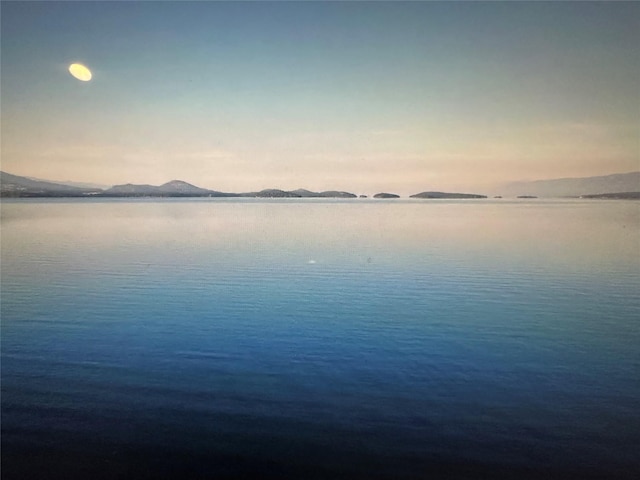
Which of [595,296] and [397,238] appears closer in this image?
[595,296]

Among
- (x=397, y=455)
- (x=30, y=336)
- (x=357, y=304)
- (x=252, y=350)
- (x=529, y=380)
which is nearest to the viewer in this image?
(x=397, y=455)

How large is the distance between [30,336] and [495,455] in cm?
1368

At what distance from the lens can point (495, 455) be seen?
8375mm

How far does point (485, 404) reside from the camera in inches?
404

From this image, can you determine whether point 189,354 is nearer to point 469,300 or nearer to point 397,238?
point 469,300

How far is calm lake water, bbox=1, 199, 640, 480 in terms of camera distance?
8297 mm

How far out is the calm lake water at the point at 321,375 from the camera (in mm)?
8297

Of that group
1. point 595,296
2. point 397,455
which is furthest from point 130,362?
point 595,296

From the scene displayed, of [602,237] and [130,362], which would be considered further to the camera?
[602,237]

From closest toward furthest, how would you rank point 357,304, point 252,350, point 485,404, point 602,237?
point 485,404 < point 252,350 < point 357,304 < point 602,237

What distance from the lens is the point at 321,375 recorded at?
11.7 m

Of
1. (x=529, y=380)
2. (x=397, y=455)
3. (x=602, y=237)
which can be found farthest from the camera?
(x=602, y=237)

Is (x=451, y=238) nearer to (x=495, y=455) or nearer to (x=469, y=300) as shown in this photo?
(x=469, y=300)

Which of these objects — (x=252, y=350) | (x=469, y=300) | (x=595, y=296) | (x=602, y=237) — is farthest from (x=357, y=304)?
(x=602, y=237)
